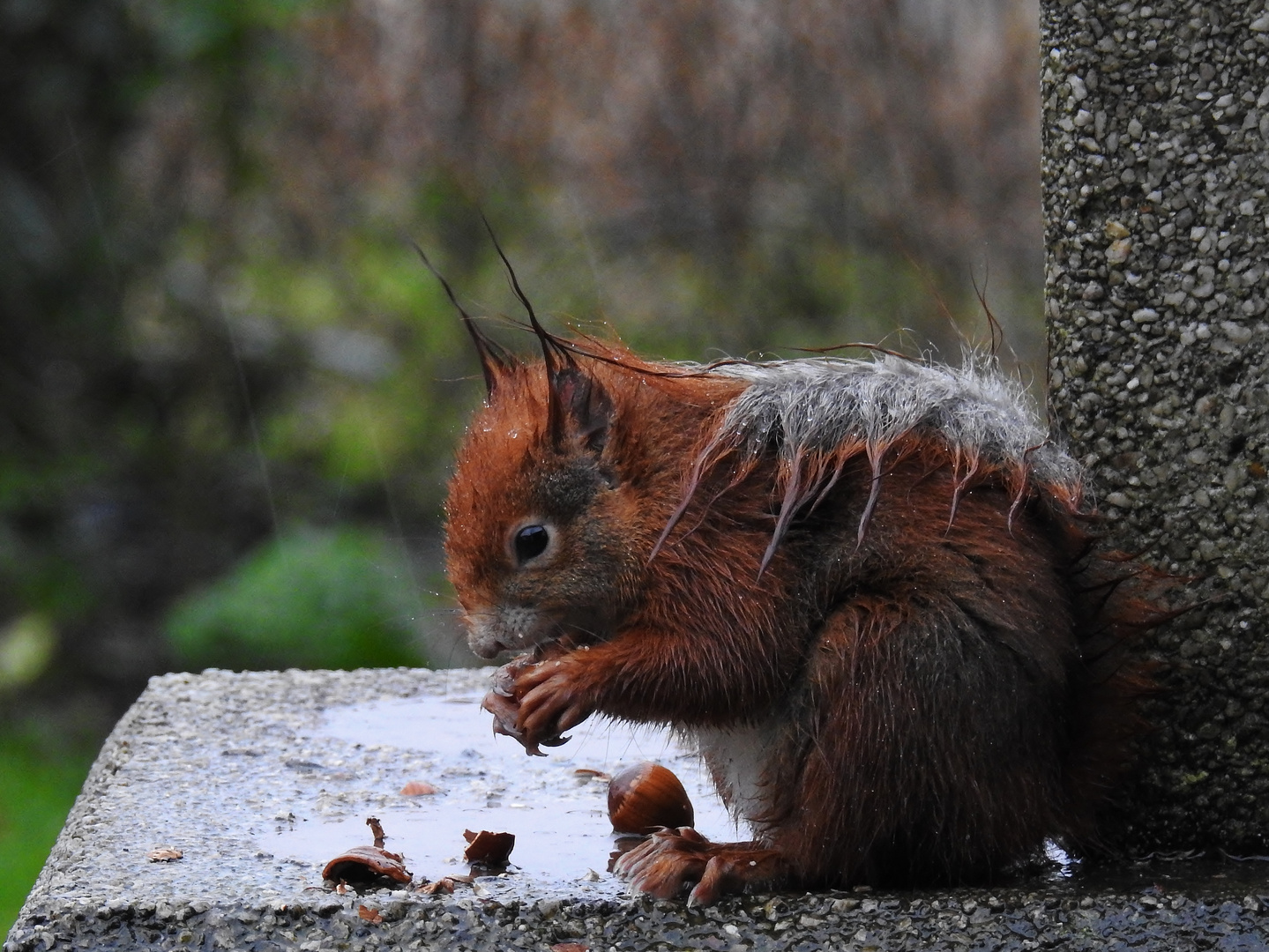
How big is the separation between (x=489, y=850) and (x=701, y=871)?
0.34 metres

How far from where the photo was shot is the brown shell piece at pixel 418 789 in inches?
119

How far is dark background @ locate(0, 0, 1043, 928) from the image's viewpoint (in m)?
6.55

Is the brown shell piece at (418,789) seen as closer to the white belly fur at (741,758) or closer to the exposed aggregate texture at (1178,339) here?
the white belly fur at (741,758)

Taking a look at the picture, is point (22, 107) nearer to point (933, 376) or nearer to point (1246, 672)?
point (933, 376)

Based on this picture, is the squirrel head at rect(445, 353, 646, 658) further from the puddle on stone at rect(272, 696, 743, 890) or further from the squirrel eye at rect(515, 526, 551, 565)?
the puddle on stone at rect(272, 696, 743, 890)

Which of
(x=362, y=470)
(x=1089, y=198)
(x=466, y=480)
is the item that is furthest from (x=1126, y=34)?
(x=362, y=470)

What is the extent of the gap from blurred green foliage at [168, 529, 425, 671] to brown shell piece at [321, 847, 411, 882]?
3618mm

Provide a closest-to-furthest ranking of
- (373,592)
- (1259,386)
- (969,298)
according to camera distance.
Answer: (1259,386) → (373,592) → (969,298)

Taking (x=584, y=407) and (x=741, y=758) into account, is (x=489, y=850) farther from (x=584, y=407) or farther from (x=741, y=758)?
(x=584, y=407)

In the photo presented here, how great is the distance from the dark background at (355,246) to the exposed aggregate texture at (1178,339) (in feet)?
12.9

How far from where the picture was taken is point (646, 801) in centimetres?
274

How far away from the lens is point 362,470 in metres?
7.19

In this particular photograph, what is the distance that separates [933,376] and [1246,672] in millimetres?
647

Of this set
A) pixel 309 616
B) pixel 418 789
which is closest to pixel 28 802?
pixel 309 616
